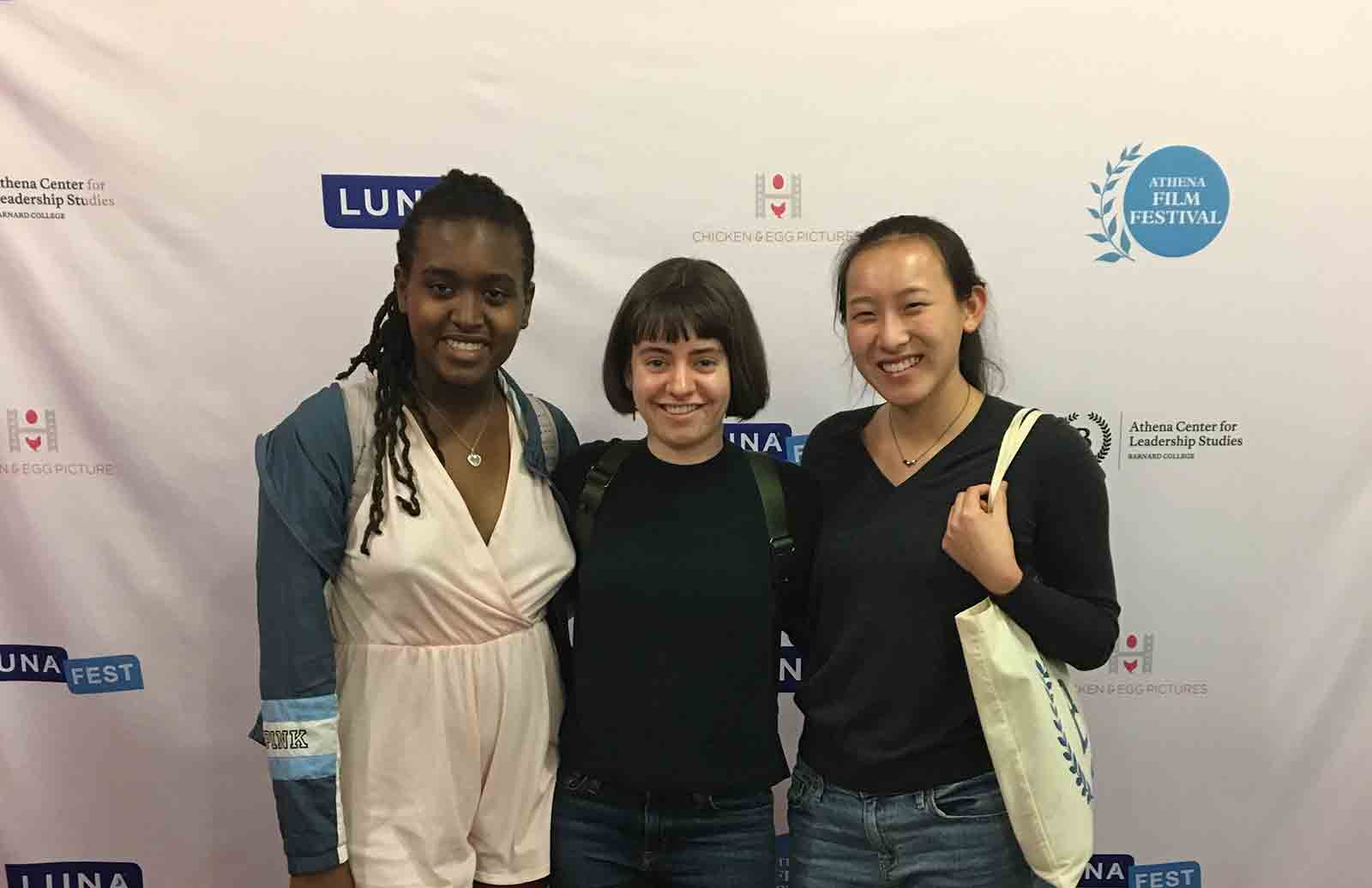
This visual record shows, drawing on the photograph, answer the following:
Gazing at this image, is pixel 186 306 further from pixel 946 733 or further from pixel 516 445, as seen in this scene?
pixel 946 733

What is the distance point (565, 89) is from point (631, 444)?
2.88ft

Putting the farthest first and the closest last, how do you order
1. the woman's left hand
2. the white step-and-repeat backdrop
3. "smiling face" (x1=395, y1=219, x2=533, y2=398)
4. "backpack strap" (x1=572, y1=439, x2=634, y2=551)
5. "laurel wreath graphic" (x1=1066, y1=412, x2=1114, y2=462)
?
"laurel wreath graphic" (x1=1066, y1=412, x2=1114, y2=462) < the white step-and-repeat backdrop < "backpack strap" (x1=572, y1=439, x2=634, y2=551) < "smiling face" (x1=395, y1=219, x2=533, y2=398) < the woman's left hand

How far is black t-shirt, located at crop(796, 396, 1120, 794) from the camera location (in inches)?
50.9

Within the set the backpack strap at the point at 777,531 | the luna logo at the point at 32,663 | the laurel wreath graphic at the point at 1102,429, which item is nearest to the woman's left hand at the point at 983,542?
the backpack strap at the point at 777,531

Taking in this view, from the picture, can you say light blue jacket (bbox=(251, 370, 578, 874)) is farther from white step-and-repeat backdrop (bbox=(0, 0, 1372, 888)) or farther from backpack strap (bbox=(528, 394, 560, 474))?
white step-and-repeat backdrop (bbox=(0, 0, 1372, 888))

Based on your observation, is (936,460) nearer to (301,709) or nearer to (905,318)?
(905,318)

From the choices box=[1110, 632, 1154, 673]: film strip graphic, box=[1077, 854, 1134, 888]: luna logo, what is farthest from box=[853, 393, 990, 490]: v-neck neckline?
box=[1077, 854, 1134, 888]: luna logo

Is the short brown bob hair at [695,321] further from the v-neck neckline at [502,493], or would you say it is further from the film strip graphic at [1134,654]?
the film strip graphic at [1134,654]

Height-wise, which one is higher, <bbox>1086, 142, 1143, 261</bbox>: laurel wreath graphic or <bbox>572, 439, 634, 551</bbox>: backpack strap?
<bbox>1086, 142, 1143, 261</bbox>: laurel wreath graphic

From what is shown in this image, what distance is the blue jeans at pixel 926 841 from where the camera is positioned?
1.29 metres

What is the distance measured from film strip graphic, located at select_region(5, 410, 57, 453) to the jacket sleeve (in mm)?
1052

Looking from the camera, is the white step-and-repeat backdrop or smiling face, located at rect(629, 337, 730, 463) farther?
the white step-and-repeat backdrop

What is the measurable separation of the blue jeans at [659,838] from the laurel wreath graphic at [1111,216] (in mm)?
1398

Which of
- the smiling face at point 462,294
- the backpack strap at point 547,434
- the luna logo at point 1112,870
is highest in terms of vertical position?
the smiling face at point 462,294
